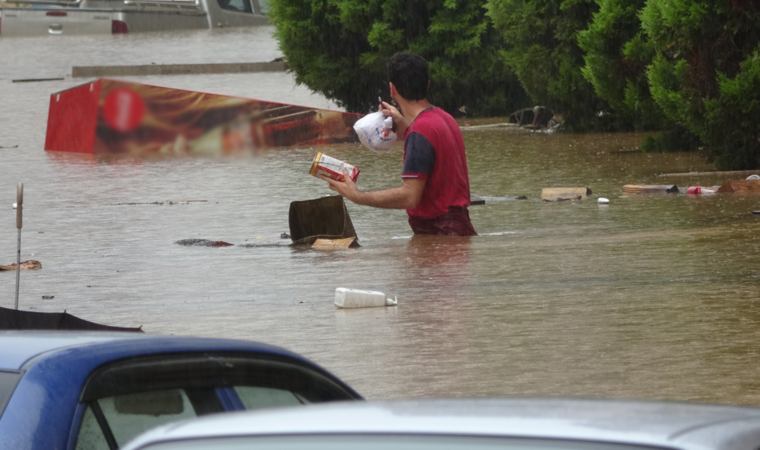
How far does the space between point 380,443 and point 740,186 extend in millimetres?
11083

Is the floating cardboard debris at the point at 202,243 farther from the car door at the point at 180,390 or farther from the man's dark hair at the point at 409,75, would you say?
the car door at the point at 180,390

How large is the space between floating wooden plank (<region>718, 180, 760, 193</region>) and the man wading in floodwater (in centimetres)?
461

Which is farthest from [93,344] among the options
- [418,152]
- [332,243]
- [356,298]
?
[332,243]

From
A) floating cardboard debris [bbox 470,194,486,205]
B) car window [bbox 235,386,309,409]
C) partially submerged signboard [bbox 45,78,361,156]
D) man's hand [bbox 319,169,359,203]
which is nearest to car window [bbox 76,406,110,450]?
car window [bbox 235,386,309,409]

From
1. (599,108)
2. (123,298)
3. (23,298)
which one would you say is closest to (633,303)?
(123,298)

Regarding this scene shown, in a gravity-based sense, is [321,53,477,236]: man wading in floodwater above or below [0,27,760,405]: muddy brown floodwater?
above

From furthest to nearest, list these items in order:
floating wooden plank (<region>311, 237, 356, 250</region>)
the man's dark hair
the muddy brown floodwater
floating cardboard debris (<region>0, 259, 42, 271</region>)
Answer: floating wooden plank (<region>311, 237, 356, 250</region>)
floating cardboard debris (<region>0, 259, 42, 271</region>)
the man's dark hair
the muddy brown floodwater

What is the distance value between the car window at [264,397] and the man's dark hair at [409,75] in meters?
5.26

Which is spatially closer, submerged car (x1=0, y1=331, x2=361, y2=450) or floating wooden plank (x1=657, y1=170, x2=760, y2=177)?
submerged car (x1=0, y1=331, x2=361, y2=450)

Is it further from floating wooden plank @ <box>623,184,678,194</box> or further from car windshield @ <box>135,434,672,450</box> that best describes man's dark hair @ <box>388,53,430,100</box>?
car windshield @ <box>135,434,672,450</box>

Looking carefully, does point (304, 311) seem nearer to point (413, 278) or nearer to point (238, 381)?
point (413, 278)

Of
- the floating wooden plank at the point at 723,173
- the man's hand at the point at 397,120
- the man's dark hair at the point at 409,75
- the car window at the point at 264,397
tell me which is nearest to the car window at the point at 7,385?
the car window at the point at 264,397

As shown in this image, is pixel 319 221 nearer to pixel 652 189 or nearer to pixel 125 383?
pixel 652 189

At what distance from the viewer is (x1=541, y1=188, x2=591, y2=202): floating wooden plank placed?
1275cm
